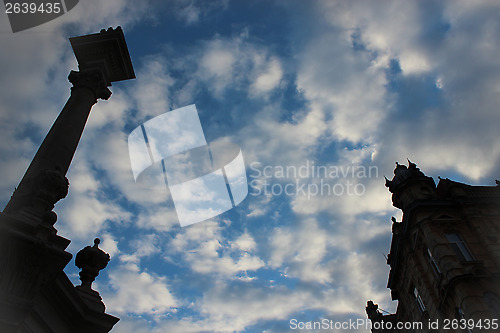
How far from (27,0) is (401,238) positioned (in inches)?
976

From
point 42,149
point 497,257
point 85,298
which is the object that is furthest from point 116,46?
point 497,257

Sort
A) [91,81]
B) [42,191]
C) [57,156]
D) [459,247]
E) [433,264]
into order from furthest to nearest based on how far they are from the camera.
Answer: [433,264] → [459,247] → [91,81] → [57,156] → [42,191]

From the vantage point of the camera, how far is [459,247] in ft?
68.3

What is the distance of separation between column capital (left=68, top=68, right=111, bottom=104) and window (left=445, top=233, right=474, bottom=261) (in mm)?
20608

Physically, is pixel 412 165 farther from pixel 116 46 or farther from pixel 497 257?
pixel 116 46

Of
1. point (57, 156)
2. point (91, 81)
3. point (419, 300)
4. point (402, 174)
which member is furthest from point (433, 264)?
point (91, 81)

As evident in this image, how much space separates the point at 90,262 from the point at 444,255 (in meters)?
18.5

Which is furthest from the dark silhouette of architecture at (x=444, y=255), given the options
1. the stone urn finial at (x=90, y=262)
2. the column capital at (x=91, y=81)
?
the column capital at (x=91, y=81)

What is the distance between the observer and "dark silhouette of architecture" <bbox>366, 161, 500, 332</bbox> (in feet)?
59.7

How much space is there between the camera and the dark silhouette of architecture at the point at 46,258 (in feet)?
23.6

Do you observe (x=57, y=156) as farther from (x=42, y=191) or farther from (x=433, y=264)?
(x=433, y=264)

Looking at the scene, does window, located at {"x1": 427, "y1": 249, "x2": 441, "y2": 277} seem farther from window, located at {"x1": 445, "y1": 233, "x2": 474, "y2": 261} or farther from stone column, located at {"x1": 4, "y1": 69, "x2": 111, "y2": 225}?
stone column, located at {"x1": 4, "y1": 69, "x2": 111, "y2": 225}

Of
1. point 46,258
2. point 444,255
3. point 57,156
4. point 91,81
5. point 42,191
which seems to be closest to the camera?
point 46,258

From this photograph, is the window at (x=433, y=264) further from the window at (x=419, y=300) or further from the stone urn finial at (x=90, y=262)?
the stone urn finial at (x=90, y=262)
